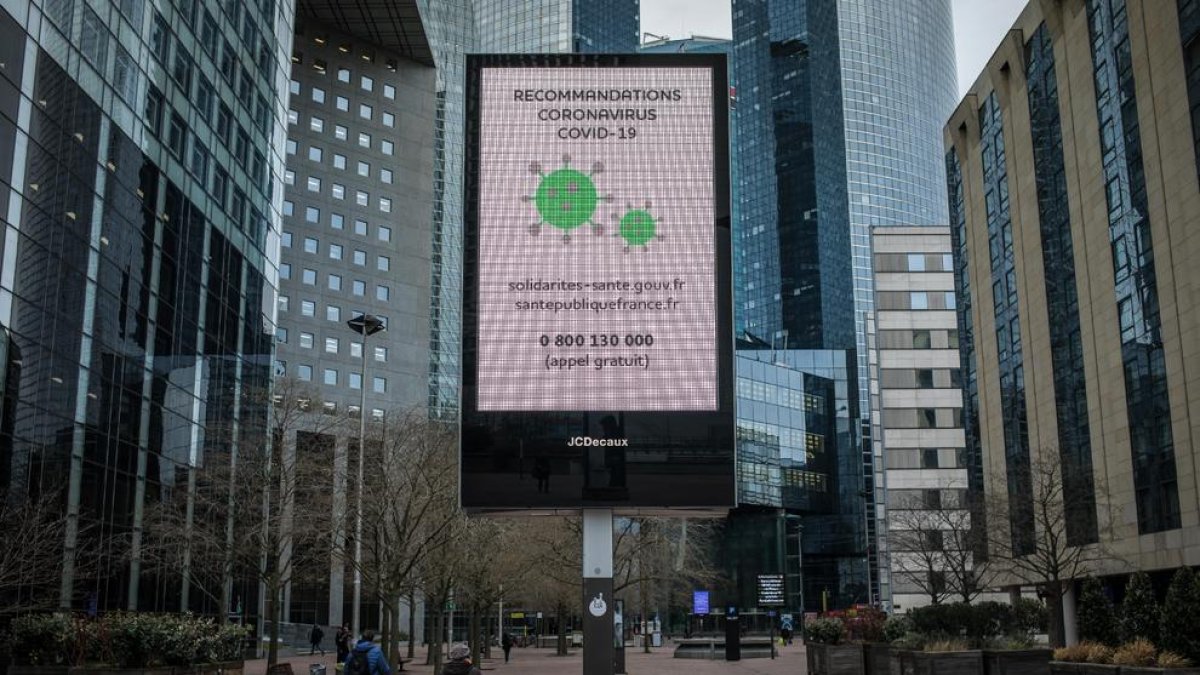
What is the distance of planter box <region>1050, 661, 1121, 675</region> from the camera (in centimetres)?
2464

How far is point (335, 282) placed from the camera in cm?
10538

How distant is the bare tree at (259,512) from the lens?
42188mm

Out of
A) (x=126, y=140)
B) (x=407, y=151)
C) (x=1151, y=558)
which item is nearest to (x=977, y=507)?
(x=1151, y=558)

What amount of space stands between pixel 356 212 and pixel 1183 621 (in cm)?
9259

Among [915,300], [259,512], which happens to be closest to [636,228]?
[259,512]

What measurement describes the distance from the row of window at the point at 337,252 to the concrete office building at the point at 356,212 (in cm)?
10

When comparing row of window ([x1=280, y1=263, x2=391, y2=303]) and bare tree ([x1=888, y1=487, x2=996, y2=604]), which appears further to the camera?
row of window ([x1=280, y1=263, x2=391, y2=303])

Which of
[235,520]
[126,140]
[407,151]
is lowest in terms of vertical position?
[235,520]

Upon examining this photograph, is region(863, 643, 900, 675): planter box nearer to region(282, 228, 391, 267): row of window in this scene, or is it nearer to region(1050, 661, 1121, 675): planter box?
region(1050, 661, 1121, 675): planter box

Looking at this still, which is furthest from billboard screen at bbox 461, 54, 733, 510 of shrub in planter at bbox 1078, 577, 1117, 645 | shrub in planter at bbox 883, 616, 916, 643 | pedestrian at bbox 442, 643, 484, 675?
shrub in planter at bbox 1078, 577, 1117, 645

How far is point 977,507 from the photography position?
6100 cm

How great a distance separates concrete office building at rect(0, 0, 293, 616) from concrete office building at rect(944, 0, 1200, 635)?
35075mm

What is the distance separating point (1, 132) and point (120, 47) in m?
10.2

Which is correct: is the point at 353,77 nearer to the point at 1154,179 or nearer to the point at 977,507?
the point at 977,507
